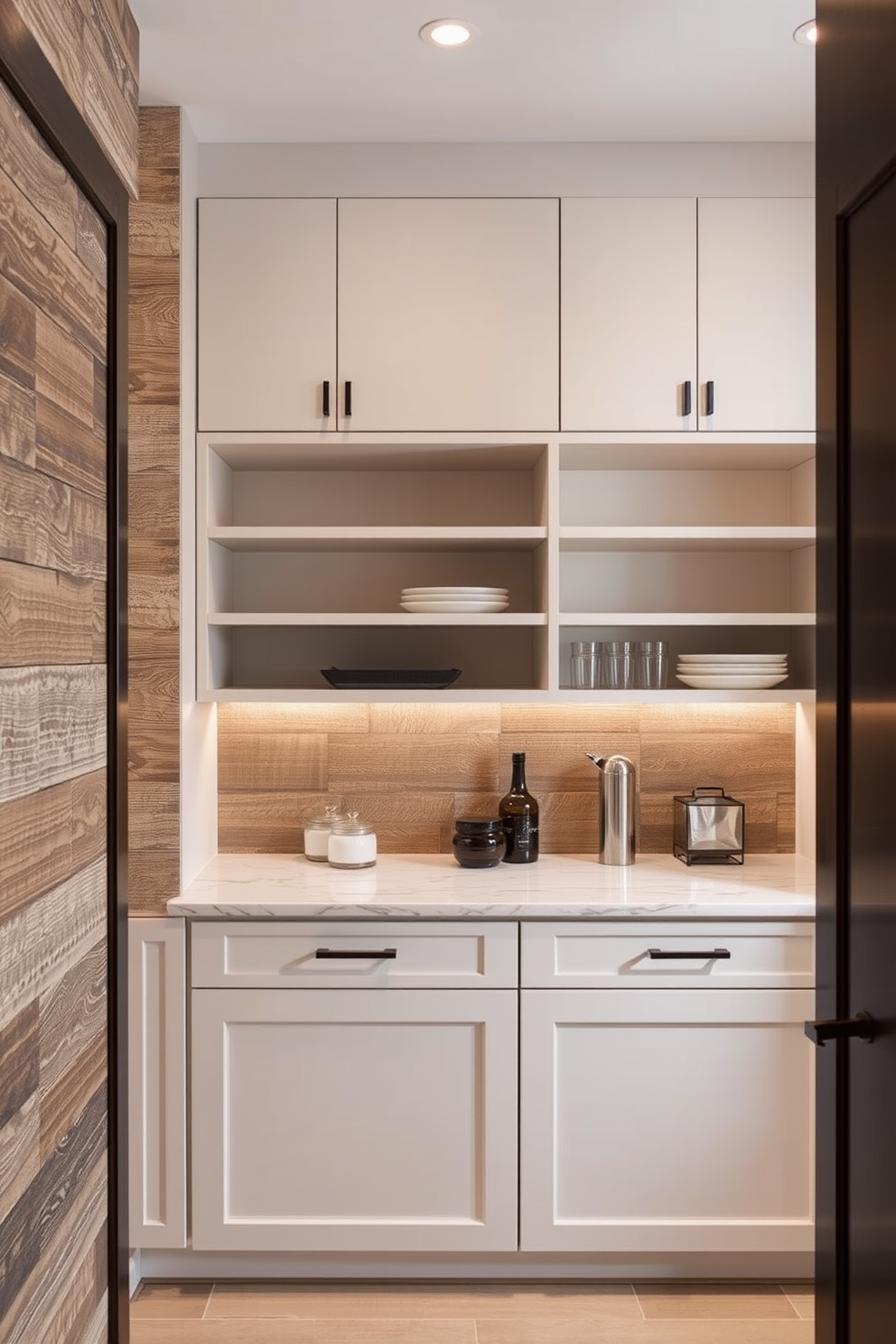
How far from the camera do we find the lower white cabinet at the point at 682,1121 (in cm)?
243

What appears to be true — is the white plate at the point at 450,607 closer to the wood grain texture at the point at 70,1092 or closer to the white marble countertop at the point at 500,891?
the white marble countertop at the point at 500,891

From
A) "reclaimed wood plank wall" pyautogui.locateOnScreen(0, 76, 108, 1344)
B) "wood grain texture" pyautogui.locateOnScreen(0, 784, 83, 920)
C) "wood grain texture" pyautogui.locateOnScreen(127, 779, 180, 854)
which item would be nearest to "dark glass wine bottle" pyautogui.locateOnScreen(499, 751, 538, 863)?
"wood grain texture" pyautogui.locateOnScreen(127, 779, 180, 854)

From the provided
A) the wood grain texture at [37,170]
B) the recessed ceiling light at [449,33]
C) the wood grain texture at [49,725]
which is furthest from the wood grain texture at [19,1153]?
the recessed ceiling light at [449,33]

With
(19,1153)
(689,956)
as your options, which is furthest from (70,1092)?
(689,956)

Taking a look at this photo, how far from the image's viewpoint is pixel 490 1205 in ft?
7.92

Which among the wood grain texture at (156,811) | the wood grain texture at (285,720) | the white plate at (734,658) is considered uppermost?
the white plate at (734,658)

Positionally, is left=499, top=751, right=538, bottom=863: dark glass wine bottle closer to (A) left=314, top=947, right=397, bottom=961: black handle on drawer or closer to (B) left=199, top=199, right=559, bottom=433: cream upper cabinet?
(A) left=314, top=947, right=397, bottom=961: black handle on drawer

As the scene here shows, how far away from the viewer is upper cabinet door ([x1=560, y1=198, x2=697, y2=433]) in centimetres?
264

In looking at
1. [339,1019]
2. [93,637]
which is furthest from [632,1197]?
[93,637]

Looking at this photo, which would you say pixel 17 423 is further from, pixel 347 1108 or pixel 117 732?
pixel 347 1108

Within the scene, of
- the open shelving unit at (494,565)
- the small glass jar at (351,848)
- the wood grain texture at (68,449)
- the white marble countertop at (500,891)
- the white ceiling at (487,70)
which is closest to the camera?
the wood grain texture at (68,449)

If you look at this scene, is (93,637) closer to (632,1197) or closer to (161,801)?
(161,801)

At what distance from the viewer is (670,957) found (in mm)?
2416

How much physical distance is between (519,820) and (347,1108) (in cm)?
85
